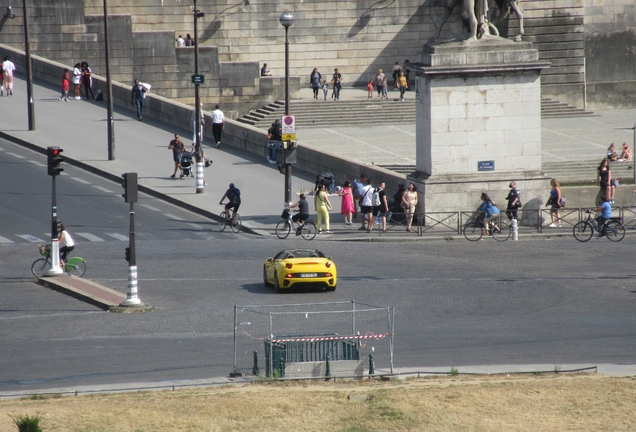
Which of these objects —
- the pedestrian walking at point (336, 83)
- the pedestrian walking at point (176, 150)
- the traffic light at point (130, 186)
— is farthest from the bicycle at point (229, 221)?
the pedestrian walking at point (336, 83)

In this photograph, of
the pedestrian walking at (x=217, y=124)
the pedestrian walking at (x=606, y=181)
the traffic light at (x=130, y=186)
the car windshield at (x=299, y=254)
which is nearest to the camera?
the traffic light at (x=130, y=186)

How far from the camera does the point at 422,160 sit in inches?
1457

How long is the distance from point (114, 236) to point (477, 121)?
1161cm

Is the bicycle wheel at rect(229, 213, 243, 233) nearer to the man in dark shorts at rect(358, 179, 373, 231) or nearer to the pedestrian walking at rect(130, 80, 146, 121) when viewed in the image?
the man in dark shorts at rect(358, 179, 373, 231)

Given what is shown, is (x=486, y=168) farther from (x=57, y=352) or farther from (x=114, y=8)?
(x=114, y=8)

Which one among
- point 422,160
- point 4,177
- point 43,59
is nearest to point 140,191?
point 4,177

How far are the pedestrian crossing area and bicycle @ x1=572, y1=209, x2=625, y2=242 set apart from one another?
33.0ft

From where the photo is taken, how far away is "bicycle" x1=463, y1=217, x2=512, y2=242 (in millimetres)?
34750

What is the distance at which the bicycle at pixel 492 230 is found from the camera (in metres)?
34.8

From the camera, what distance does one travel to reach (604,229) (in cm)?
3409

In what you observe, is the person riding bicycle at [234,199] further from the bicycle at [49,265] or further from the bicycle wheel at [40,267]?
the bicycle wheel at [40,267]

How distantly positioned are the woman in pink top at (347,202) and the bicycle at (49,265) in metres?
10.0

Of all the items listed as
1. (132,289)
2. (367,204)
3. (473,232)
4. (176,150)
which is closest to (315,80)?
(176,150)

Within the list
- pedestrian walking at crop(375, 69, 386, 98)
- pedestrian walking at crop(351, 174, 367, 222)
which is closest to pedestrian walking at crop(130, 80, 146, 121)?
pedestrian walking at crop(375, 69, 386, 98)
